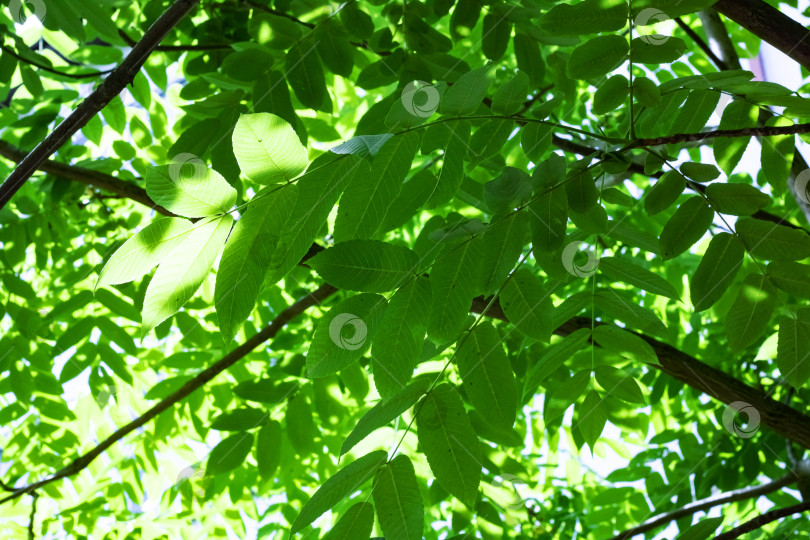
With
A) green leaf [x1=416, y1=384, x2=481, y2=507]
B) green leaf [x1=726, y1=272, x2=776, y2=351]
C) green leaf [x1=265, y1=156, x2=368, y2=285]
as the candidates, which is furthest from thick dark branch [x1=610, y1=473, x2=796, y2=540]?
green leaf [x1=265, y1=156, x2=368, y2=285]

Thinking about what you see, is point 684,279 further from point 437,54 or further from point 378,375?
point 378,375

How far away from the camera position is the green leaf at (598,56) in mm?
1241

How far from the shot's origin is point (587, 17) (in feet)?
4.02

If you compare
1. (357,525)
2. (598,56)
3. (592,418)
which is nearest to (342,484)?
(357,525)

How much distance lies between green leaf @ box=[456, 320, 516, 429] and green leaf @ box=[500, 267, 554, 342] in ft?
0.16

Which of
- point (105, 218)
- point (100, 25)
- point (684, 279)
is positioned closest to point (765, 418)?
point (684, 279)

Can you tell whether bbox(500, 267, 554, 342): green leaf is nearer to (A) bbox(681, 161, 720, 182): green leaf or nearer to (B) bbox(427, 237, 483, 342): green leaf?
(B) bbox(427, 237, 483, 342): green leaf

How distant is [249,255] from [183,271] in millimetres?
94

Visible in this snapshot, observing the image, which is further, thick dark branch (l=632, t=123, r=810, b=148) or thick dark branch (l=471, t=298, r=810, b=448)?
thick dark branch (l=471, t=298, r=810, b=448)

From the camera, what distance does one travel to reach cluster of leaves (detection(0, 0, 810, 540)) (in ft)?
3.54

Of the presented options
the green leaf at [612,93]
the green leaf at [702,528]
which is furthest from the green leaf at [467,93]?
the green leaf at [702,528]

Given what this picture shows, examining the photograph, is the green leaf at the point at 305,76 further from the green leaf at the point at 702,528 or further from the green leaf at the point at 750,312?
the green leaf at the point at 702,528

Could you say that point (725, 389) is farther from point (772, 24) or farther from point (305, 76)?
point (305, 76)

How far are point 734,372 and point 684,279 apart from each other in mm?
421
